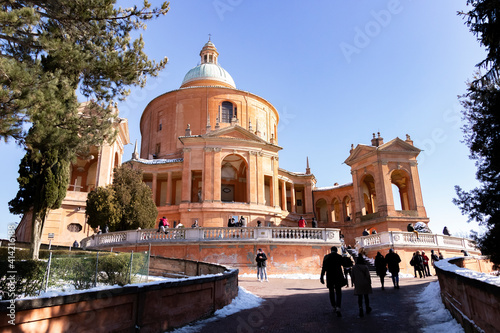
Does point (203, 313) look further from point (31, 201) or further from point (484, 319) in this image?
point (31, 201)

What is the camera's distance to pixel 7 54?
10.9m

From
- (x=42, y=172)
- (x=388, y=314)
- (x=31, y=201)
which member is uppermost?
(x=42, y=172)

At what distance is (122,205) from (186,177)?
927 centimetres

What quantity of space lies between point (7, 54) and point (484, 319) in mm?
13102

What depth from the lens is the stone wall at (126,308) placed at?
5.17m

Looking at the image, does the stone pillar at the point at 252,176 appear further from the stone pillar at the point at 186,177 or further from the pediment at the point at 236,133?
the stone pillar at the point at 186,177

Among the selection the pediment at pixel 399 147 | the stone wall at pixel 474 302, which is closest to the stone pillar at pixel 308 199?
the pediment at pixel 399 147

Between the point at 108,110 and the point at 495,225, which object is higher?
the point at 108,110

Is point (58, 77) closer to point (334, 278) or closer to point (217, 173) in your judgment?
point (334, 278)

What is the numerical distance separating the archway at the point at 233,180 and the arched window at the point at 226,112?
5.70 meters

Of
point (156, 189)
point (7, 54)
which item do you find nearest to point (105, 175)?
point (156, 189)

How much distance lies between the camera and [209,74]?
44.5 m

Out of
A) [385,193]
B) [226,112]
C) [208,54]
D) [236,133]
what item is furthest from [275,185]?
[208,54]

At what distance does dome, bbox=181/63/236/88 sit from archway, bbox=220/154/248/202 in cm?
1217
